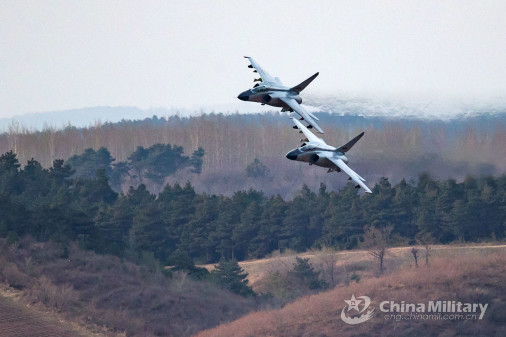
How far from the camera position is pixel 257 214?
108 meters

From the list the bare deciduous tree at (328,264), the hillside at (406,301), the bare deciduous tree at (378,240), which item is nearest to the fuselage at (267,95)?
the hillside at (406,301)

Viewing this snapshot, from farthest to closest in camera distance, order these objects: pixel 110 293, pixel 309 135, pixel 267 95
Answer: pixel 110 293 → pixel 267 95 → pixel 309 135

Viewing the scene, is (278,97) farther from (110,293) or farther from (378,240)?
(378,240)

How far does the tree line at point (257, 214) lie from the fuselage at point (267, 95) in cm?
3756

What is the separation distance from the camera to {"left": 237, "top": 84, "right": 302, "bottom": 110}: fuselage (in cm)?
5909

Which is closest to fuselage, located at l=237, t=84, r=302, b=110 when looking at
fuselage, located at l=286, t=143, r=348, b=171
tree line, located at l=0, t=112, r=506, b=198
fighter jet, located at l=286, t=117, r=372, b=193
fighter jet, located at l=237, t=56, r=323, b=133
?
fighter jet, located at l=237, t=56, r=323, b=133

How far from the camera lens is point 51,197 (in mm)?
105000

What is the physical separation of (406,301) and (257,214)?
Answer: 36.2 meters

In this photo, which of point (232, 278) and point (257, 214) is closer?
point (232, 278)

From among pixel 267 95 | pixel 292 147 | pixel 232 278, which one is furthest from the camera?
pixel 292 147

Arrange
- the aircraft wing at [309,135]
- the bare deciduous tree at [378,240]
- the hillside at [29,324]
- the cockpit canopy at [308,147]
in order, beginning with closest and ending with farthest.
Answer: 1. the cockpit canopy at [308,147]
2. the aircraft wing at [309,135]
3. the hillside at [29,324]
4. the bare deciduous tree at [378,240]

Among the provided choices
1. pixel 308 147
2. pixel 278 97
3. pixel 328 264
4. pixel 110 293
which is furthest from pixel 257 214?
pixel 308 147

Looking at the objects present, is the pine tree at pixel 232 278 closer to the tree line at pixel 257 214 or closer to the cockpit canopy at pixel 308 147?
the tree line at pixel 257 214

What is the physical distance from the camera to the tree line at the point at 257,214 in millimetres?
100438
